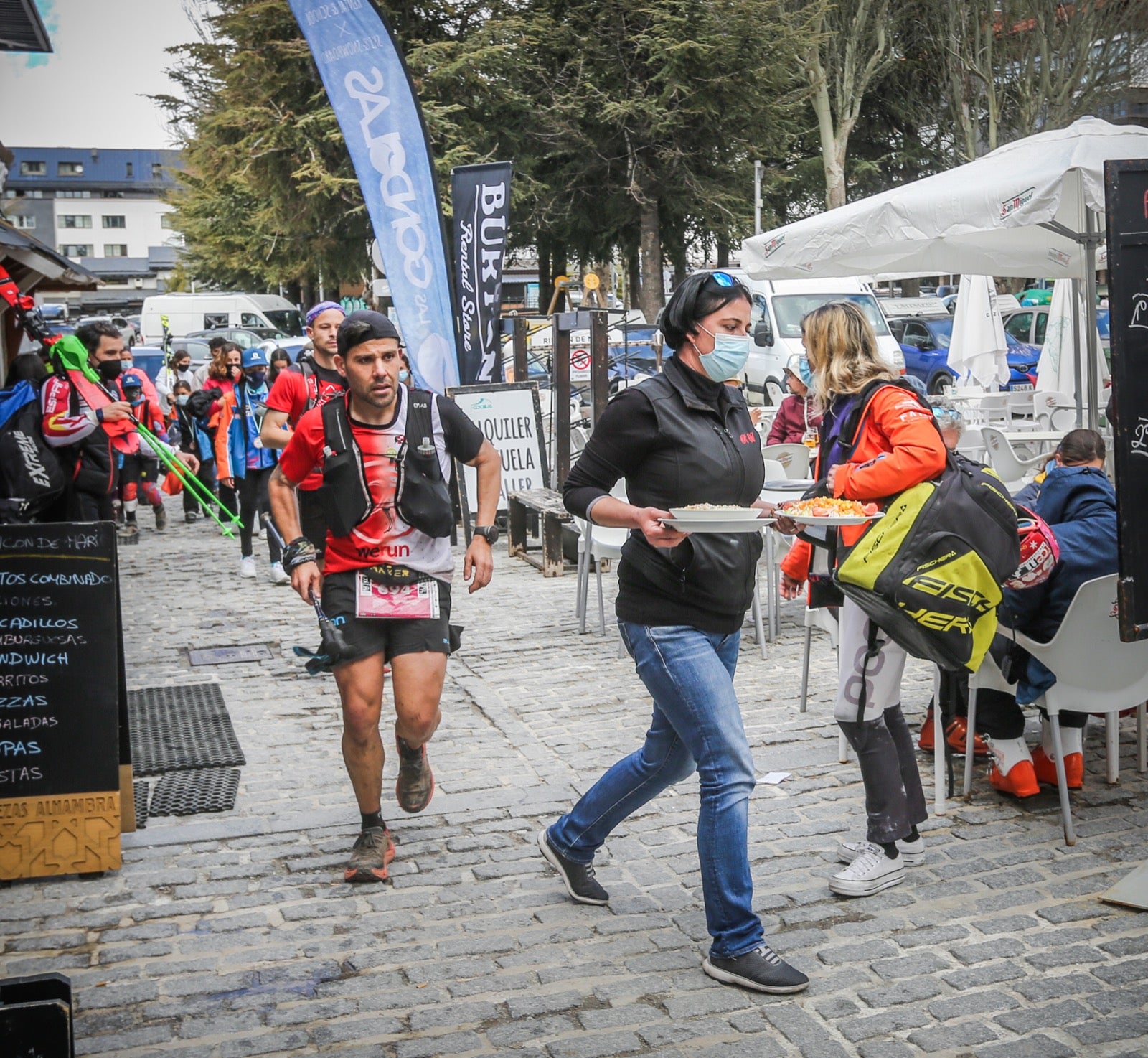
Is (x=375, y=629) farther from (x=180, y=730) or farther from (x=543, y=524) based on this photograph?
(x=543, y=524)

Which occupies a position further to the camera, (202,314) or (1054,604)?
(202,314)

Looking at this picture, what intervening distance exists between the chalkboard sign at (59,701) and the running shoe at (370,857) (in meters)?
0.90

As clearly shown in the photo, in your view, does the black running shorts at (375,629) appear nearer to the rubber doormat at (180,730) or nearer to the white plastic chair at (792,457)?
the rubber doormat at (180,730)

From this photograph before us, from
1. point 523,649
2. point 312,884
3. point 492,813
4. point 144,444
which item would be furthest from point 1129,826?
point 144,444

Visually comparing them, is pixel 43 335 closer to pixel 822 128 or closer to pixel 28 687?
pixel 28 687

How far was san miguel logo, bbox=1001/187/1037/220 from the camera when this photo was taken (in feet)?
26.4

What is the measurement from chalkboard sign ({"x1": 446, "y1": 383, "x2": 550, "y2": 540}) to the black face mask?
11.1 ft

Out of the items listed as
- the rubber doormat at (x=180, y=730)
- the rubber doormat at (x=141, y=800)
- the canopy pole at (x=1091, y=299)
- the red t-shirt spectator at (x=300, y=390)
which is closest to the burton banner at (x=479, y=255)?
the red t-shirt spectator at (x=300, y=390)

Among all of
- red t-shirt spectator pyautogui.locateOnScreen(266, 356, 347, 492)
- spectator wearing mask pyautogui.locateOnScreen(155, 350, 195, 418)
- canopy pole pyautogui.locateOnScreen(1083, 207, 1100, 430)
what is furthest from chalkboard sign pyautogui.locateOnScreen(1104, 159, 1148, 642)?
spectator wearing mask pyautogui.locateOnScreen(155, 350, 195, 418)

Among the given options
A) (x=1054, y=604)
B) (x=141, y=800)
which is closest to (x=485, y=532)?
(x=141, y=800)

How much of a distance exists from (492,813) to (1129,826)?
2.51 meters

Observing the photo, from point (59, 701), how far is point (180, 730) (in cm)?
194

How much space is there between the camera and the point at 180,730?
6840 millimetres

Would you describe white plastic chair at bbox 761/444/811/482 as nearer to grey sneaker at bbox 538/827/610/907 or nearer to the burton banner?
the burton banner
